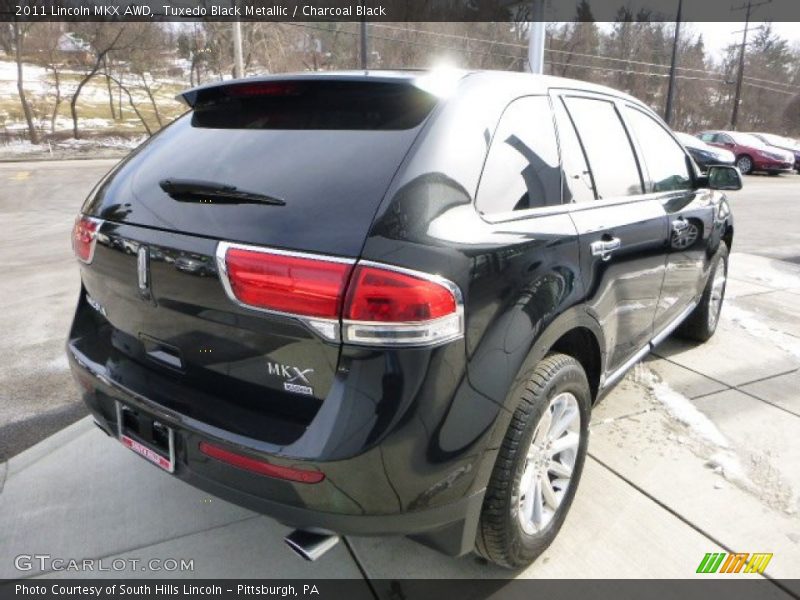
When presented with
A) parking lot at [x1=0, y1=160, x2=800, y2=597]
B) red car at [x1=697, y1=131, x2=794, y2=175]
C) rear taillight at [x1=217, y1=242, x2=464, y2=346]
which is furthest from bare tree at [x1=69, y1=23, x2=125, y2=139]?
rear taillight at [x1=217, y1=242, x2=464, y2=346]

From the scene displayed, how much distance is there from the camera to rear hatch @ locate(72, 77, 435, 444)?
171 cm

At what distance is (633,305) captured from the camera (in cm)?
283

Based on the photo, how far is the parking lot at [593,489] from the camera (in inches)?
91.7

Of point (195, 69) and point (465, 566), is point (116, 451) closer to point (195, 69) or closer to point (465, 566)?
point (465, 566)

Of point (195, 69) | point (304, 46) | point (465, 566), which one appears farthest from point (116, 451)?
point (195, 69)

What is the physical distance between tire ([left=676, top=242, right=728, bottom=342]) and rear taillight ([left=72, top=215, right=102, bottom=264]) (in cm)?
376

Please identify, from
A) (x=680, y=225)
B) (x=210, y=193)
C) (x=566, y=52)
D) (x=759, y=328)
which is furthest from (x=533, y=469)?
(x=566, y=52)

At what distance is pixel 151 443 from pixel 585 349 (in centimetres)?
169

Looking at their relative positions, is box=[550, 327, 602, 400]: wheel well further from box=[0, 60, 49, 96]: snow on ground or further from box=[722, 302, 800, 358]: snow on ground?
box=[0, 60, 49, 96]: snow on ground

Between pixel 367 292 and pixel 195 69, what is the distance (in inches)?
1561

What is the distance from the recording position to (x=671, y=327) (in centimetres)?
362

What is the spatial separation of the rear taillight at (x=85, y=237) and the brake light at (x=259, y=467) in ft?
2.95

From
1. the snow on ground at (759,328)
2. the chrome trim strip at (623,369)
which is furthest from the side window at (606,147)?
the snow on ground at (759,328)

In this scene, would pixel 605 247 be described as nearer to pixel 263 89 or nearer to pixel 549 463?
pixel 549 463
